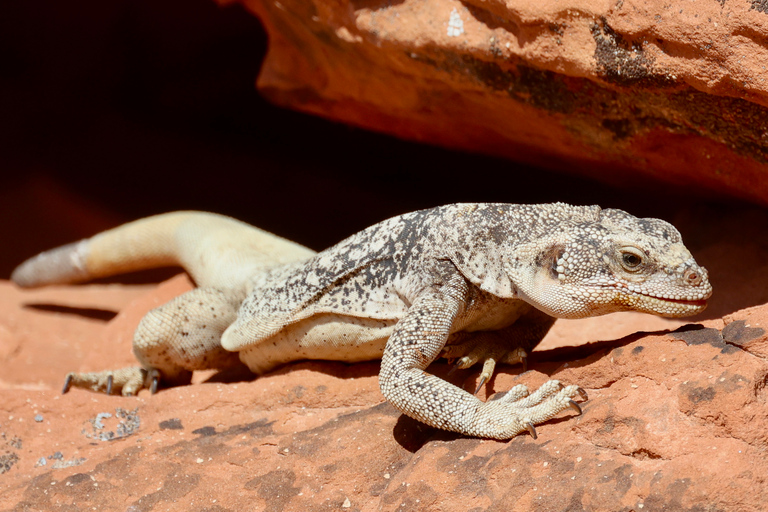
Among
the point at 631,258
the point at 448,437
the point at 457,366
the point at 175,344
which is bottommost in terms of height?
the point at 175,344

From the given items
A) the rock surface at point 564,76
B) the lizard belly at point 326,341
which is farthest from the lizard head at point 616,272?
the lizard belly at point 326,341

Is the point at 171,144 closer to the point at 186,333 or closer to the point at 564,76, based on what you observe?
the point at 186,333

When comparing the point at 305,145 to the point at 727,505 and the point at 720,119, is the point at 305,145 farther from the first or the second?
the point at 727,505

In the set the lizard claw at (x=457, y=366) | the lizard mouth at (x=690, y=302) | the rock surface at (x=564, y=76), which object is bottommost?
the lizard claw at (x=457, y=366)

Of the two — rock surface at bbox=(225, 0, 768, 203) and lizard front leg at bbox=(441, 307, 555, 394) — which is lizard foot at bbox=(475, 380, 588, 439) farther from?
rock surface at bbox=(225, 0, 768, 203)

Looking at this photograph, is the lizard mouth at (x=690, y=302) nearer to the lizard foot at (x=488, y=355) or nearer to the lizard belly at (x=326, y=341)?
the lizard foot at (x=488, y=355)

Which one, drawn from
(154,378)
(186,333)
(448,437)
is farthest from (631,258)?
(154,378)

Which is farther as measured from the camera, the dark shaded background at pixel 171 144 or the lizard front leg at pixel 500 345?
the dark shaded background at pixel 171 144
